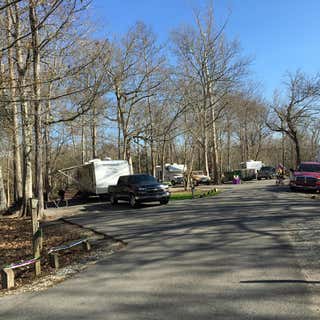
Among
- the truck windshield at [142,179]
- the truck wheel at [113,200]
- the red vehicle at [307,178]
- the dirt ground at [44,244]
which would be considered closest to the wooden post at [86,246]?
the dirt ground at [44,244]

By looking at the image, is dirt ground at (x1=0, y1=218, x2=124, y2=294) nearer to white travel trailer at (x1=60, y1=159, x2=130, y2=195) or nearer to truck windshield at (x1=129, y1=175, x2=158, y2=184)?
truck windshield at (x1=129, y1=175, x2=158, y2=184)

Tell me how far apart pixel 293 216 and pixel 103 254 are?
6.55 meters

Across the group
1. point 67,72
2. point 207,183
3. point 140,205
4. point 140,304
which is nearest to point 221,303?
point 140,304

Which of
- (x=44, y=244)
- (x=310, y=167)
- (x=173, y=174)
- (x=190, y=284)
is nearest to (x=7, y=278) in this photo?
(x=190, y=284)

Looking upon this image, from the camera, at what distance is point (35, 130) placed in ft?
49.9

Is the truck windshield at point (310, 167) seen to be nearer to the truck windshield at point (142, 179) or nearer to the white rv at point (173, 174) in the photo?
the truck windshield at point (142, 179)

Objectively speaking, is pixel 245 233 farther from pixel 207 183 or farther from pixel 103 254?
pixel 207 183

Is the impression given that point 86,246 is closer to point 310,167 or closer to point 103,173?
point 103,173

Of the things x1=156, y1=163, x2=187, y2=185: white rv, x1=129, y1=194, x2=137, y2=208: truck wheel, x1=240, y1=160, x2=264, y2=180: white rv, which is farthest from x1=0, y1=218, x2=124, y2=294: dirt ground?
x1=240, y1=160, x2=264, y2=180: white rv

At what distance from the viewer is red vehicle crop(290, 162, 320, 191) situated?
20828 mm

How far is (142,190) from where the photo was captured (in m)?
17.5

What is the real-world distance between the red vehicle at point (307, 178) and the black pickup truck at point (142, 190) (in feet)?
28.0

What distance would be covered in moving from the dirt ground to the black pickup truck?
404 centimetres

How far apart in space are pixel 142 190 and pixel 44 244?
7.67 m
